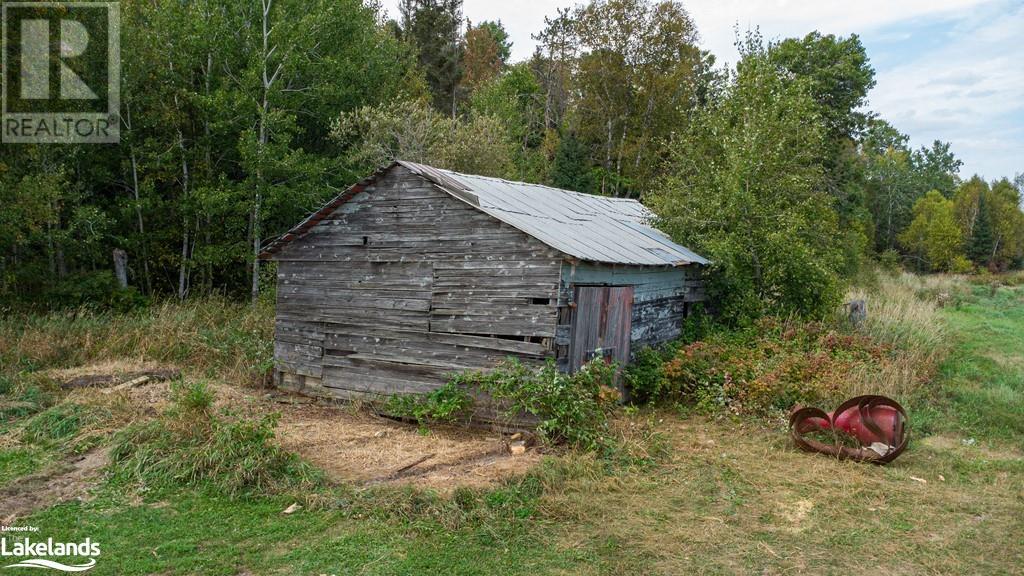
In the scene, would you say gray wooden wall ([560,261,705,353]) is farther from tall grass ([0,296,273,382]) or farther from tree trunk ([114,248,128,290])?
tree trunk ([114,248,128,290])

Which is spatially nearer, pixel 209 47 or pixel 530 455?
pixel 530 455

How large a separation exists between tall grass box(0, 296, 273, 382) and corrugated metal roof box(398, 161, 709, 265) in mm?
4505

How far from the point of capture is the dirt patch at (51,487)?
20.4ft

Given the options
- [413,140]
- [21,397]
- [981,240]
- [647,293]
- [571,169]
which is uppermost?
[571,169]

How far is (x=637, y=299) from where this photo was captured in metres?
11.0

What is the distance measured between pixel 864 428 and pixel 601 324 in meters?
3.56

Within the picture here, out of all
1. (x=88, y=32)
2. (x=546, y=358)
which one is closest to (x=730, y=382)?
(x=546, y=358)

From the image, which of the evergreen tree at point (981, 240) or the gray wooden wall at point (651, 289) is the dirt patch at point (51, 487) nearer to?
the gray wooden wall at point (651, 289)

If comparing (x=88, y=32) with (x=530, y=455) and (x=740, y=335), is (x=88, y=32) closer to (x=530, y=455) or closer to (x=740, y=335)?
(x=530, y=455)

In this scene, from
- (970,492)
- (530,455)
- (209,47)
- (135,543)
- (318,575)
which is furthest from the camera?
(209,47)

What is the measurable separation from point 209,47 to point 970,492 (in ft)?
55.5

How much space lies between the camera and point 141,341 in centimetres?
1241

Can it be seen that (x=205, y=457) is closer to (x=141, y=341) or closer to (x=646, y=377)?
(x=646, y=377)

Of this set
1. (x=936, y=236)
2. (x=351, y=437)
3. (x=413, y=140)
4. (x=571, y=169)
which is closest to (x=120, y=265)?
(x=413, y=140)
